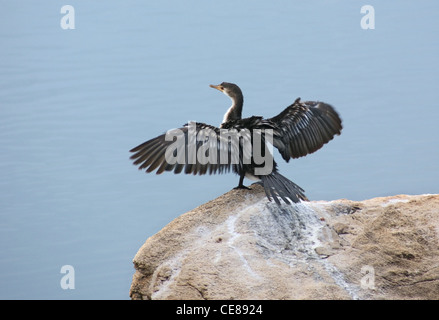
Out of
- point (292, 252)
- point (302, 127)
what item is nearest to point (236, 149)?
point (302, 127)

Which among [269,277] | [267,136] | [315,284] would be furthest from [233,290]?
[267,136]

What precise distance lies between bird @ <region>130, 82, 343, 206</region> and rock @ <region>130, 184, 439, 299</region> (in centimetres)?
17

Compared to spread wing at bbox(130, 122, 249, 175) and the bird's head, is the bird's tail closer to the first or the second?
spread wing at bbox(130, 122, 249, 175)

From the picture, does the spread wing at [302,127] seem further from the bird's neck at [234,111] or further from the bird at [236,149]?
the bird's neck at [234,111]

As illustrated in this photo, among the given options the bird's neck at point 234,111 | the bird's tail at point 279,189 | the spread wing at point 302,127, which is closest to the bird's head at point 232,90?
the bird's neck at point 234,111

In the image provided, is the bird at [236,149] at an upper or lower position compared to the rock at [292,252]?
upper

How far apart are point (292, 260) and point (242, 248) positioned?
38 centimetres

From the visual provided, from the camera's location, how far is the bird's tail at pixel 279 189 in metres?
5.28

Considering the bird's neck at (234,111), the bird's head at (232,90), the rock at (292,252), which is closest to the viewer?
the rock at (292,252)

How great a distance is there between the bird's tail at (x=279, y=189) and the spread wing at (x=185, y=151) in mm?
372

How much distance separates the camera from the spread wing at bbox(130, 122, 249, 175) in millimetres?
5430

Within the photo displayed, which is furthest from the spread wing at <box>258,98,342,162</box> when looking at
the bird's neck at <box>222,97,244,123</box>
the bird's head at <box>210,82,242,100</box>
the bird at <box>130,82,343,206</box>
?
the bird's head at <box>210,82,242,100</box>

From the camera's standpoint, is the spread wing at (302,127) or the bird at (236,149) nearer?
the bird at (236,149)
